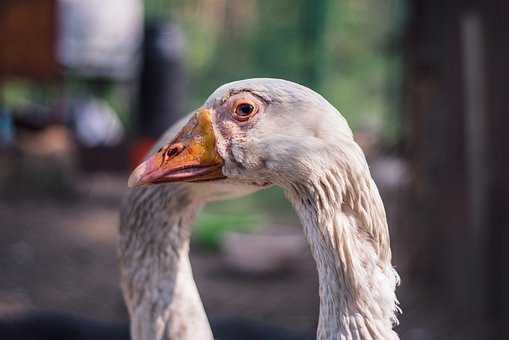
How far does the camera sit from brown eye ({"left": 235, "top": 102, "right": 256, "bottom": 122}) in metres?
A: 1.98

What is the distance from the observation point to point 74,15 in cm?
1039

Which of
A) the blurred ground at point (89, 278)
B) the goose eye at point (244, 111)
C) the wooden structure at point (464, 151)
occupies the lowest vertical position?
the blurred ground at point (89, 278)

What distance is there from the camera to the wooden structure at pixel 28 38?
8.76 meters

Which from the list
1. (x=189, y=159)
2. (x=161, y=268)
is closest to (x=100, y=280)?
(x=161, y=268)

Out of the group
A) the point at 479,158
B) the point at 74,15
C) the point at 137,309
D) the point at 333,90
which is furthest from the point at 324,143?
the point at 74,15

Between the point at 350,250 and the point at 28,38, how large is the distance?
768 cm

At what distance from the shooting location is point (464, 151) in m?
5.59

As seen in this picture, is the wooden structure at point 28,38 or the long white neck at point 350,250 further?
the wooden structure at point 28,38

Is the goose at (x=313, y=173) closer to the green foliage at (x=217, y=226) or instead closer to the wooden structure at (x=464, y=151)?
the wooden structure at (x=464, y=151)

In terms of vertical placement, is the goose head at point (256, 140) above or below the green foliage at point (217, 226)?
above

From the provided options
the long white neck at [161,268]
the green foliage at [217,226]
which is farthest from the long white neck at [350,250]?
the green foliage at [217,226]

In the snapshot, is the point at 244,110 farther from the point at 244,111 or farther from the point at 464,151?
the point at 464,151

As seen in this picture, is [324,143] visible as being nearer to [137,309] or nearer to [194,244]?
[137,309]

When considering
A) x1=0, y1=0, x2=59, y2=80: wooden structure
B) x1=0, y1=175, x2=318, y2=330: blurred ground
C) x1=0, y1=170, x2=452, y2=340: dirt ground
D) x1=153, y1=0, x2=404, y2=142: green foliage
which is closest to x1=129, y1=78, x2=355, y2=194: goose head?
x1=0, y1=170, x2=452, y2=340: dirt ground
